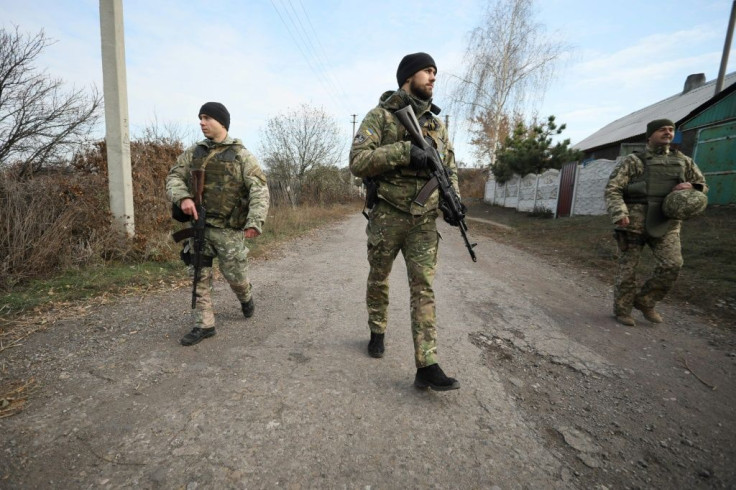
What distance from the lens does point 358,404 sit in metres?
1.87

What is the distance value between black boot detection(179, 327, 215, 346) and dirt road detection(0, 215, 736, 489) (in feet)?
0.23

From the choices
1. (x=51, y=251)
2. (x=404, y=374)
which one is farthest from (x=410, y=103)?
(x=51, y=251)

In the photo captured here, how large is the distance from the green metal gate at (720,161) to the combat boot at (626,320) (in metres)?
7.71

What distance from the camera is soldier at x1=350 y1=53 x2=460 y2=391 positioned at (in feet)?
6.59

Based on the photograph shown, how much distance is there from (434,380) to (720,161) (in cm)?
1098

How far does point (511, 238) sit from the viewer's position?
9.18 m

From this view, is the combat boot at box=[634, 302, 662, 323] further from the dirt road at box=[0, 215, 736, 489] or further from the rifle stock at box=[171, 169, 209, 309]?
the rifle stock at box=[171, 169, 209, 309]

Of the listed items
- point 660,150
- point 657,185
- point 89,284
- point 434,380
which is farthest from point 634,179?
point 89,284

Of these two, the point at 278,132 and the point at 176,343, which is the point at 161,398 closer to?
the point at 176,343

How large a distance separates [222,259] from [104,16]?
401 centimetres

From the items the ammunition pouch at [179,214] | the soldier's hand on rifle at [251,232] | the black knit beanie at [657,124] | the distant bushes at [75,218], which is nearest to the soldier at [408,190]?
the soldier's hand on rifle at [251,232]

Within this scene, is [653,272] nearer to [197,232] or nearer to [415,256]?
[415,256]

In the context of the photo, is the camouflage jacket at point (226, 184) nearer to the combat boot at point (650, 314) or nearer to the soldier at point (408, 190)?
the soldier at point (408, 190)

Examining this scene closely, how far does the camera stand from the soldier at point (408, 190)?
201cm
